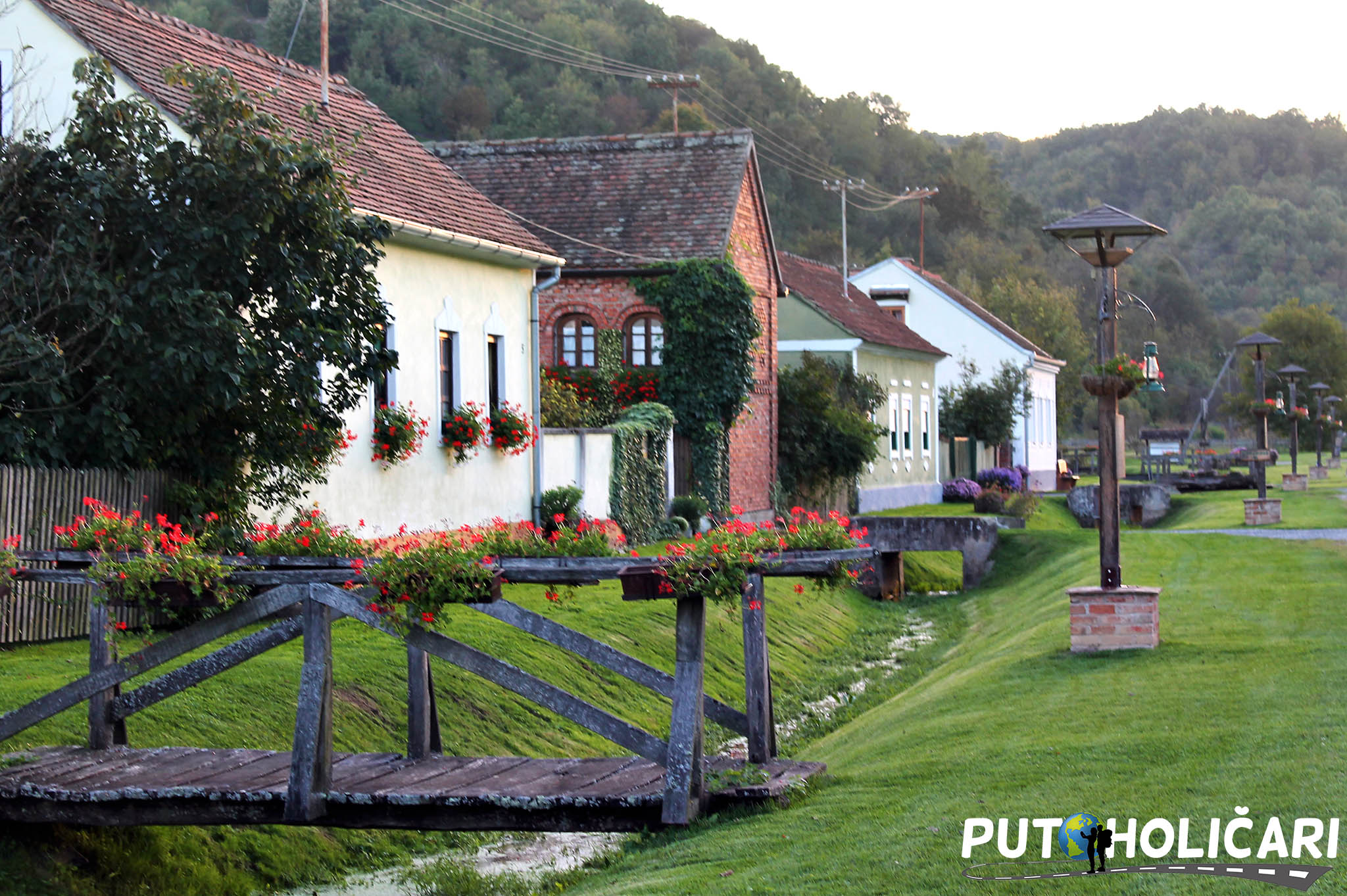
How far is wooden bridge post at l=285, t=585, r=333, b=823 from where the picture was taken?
8.55 metres

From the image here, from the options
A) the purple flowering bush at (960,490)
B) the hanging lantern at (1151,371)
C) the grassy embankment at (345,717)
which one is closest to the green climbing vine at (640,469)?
the grassy embankment at (345,717)

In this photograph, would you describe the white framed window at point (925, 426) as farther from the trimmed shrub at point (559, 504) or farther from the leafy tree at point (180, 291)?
the leafy tree at point (180, 291)

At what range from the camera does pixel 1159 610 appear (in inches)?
654

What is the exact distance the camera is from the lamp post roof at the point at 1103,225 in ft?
44.9

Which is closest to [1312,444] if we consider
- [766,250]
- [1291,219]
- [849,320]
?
[1291,219]

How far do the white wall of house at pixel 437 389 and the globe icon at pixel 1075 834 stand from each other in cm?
1156

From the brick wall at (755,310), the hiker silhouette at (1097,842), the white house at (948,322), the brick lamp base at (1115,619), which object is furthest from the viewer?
the white house at (948,322)

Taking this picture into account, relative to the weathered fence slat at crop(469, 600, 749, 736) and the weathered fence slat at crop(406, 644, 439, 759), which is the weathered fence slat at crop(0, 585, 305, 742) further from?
the weathered fence slat at crop(469, 600, 749, 736)

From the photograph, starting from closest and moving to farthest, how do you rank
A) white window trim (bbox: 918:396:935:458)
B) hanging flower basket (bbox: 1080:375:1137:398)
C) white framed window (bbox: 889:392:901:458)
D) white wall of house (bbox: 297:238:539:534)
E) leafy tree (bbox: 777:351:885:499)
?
hanging flower basket (bbox: 1080:375:1137:398), white wall of house (bbox: 297:238:539:534), leafy tree (bbox: 777:351:885:499), white framed window (bbox: 889:392:901:458), white window trim (bbox: 918:396:935:458)

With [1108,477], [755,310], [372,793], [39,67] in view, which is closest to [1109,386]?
[1108,477]

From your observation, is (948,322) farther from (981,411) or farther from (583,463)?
(583,463)

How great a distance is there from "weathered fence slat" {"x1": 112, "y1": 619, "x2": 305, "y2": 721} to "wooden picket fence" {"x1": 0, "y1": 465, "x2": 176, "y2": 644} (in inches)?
122

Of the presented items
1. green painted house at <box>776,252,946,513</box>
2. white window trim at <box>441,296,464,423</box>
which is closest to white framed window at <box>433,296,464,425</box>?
white window trim at <box>441,296,464,423</box>

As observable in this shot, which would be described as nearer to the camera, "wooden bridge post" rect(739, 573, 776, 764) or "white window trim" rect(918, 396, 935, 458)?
"wooden bridge post" rect(739, 573, 776, 764)
